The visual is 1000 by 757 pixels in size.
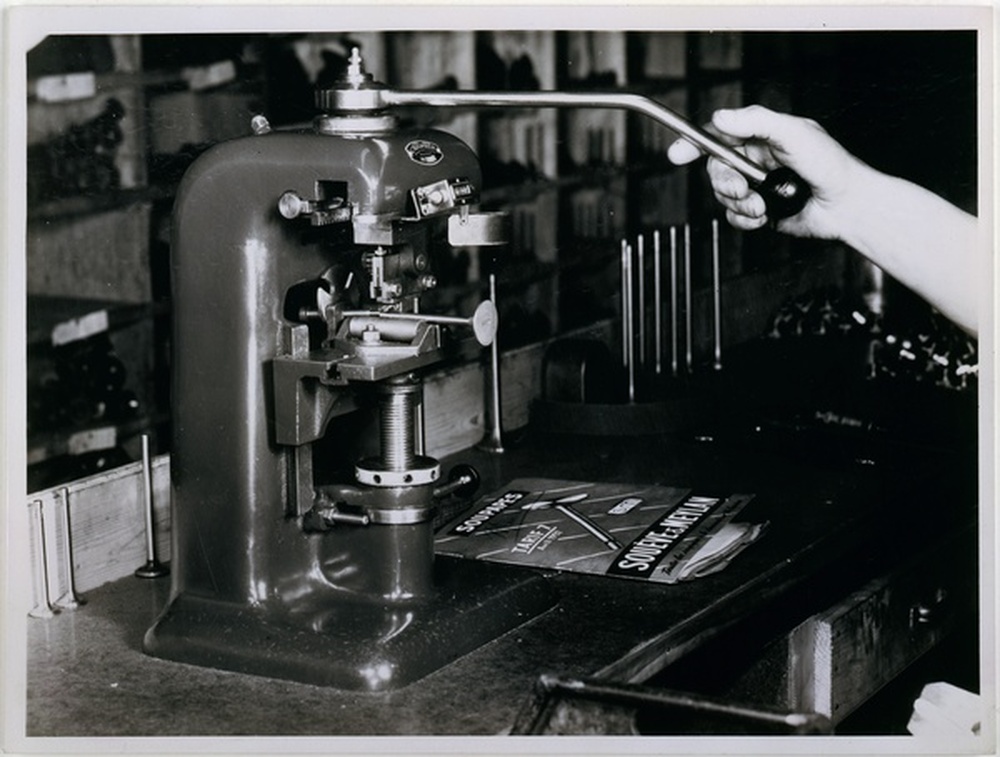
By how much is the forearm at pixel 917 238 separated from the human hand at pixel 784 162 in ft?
0.07

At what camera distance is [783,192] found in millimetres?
1675

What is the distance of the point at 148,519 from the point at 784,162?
95cm

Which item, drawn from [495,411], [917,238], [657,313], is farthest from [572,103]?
[657,313]

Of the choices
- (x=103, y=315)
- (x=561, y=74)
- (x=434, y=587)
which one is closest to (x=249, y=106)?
(x=103, y=315)

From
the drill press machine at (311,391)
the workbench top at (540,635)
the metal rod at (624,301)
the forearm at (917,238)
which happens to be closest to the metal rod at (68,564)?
the workbench top at (540,635)

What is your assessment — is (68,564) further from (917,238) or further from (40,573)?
(917,238)

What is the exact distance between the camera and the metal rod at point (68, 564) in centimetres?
193

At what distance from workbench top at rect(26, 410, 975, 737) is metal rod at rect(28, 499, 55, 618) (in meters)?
0.02

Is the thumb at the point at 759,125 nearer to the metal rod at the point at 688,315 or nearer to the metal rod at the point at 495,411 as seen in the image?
the metal rod at the point at 495,411

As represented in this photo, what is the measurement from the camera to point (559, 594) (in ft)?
6.38

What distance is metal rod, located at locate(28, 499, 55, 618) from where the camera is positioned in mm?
1895

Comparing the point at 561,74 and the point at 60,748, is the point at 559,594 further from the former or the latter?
the point at 561,74

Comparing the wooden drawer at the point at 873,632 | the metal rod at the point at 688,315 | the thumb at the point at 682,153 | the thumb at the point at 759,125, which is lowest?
the wooden drawer at the point at 873,632

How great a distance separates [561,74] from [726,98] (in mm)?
588
